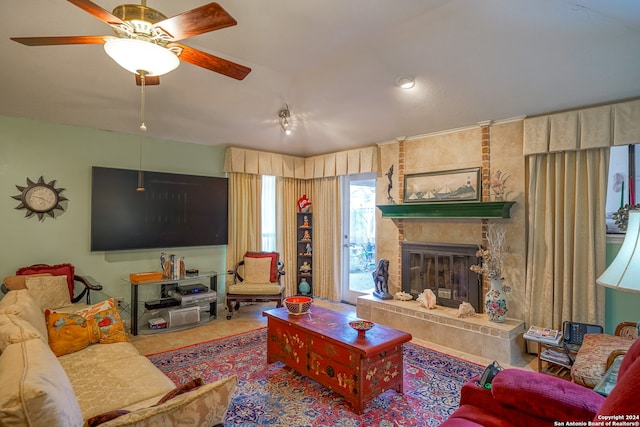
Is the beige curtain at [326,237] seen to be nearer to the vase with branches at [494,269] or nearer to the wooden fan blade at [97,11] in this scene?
the vase with branches at [494,269]

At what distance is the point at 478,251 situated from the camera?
3801 millimetres

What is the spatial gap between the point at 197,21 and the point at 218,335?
11.2 ft

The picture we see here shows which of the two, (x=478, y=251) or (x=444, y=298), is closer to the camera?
→ (x=478, y=251)

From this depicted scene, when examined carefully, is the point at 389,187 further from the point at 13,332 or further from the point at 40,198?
the point at 40,198

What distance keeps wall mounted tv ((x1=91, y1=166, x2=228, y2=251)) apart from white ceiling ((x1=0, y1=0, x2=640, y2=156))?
0.66 meters

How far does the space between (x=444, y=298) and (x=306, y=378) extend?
2.12 meters

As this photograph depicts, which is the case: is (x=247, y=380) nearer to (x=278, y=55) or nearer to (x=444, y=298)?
(x=444, y=298)

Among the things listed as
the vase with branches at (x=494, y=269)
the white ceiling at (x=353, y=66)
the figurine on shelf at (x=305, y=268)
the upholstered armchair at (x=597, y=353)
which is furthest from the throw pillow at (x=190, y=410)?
the figurine on shelf at (x=305, y=268)

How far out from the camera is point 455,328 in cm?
362

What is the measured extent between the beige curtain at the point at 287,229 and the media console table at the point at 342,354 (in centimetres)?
273

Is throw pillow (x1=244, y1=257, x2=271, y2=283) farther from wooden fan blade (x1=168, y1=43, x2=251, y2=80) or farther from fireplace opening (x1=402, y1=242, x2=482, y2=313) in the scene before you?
wooden fan blade (x1=168, y1=43, x2=251, y2=80)

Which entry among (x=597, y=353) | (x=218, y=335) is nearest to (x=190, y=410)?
(x=597, y=353)

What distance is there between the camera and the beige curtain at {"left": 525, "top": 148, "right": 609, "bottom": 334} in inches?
124

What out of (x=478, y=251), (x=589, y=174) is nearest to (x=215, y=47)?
(x=478, y=251)
